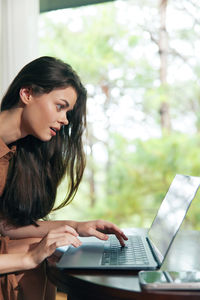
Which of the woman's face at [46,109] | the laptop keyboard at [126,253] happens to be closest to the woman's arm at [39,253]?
the laptop keyboard at [126,253]

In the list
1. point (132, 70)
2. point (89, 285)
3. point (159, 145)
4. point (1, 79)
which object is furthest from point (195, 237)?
point (132, 70)

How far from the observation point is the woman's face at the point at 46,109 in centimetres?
152

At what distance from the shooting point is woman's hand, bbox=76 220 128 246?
1.37m

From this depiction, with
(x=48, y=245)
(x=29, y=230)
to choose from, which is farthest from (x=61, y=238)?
(x=29, y=230)

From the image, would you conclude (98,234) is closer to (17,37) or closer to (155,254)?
(155,254)

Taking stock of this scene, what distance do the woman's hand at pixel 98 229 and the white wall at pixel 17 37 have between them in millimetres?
1692

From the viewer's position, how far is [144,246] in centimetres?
130

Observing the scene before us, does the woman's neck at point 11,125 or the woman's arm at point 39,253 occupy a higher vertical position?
the woman's neck at point 11,125

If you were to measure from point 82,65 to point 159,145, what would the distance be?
1.36m

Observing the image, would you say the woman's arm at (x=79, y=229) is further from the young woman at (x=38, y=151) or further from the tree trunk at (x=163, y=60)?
the tree trunk at (x=163, y=60)

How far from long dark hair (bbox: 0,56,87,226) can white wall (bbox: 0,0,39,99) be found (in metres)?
1.26

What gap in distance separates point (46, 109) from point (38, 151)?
0.88 feet

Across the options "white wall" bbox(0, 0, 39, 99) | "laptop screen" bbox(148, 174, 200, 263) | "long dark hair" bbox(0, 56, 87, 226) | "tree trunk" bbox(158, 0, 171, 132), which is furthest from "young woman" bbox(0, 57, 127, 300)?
"tree trunk" bbox(158, 0, 171, 132)

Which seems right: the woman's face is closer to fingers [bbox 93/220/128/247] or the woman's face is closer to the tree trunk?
fingers [bbox 93/220/128/247]
